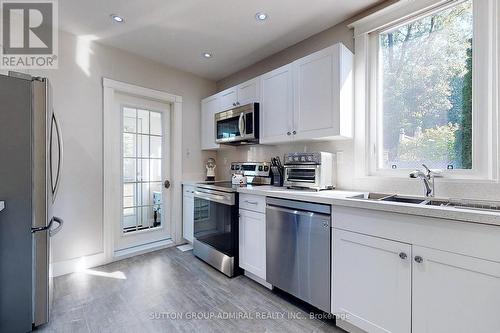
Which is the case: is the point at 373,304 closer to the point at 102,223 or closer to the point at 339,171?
the point at 339,171

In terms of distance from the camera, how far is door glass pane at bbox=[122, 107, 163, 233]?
10.2ft

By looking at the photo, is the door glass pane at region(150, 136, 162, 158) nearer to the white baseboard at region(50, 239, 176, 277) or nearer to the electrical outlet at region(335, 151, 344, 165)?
the white baseboard at region(50, 239, 176, 277)

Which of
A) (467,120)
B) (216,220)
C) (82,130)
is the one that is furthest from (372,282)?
(82,130)

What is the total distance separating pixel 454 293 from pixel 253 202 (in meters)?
1.55

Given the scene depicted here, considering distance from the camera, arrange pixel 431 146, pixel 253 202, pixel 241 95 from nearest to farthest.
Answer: pixel 431 146 → pixel 253 202 → pixel 241 95

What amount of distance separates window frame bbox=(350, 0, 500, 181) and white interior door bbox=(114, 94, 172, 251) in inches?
103

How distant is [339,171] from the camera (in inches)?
92.6

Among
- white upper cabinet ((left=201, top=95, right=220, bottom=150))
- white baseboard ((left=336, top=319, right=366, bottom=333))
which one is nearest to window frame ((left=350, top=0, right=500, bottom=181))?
white baseboard ((left=336, top=319, right=366, bottom=333))

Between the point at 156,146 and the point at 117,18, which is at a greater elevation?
the point at 117,18

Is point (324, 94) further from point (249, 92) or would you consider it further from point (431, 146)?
point (249, 92)

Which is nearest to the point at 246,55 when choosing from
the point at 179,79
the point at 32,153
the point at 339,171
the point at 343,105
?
the point at 179,79

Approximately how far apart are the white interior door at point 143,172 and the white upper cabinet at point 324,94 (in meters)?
2.09

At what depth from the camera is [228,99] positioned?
3.22m

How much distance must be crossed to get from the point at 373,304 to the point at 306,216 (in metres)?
0.70
